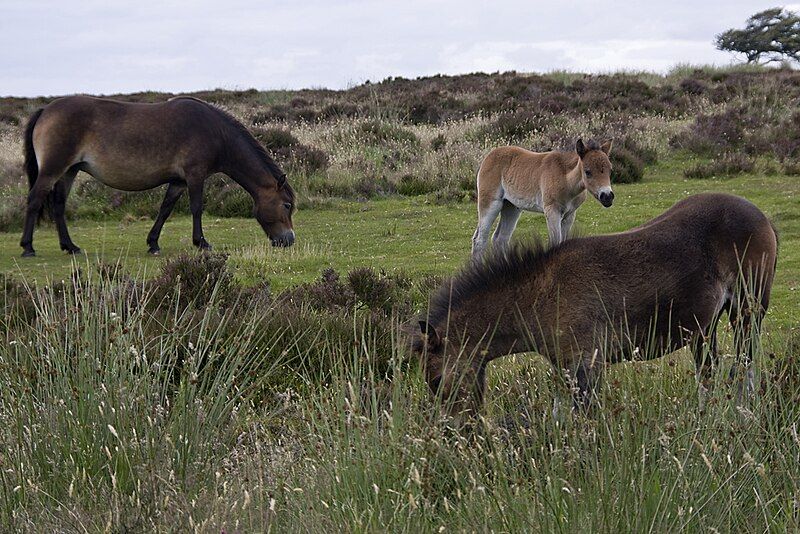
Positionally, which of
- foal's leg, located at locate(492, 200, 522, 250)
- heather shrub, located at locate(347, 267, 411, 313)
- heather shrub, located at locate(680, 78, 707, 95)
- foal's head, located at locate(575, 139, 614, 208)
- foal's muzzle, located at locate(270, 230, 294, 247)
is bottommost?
heather shrub, located at locate(347, 267, 411, 313)

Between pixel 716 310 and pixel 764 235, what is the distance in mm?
567

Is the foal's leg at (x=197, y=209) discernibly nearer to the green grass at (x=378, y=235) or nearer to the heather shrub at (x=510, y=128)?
the green grass at (x=378, y=235)

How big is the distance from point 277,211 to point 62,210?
3.06 meters

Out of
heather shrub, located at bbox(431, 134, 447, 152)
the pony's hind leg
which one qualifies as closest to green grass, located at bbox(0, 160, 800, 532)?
the pony's hind leg

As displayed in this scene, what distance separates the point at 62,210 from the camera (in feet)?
44.2

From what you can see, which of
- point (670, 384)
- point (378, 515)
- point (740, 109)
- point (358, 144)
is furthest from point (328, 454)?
point (740, 109)

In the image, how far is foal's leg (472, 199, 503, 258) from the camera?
1249cm

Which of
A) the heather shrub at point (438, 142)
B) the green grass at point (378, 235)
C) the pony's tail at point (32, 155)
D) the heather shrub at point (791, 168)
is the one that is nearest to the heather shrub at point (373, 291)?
the green grass at point (378, 235)

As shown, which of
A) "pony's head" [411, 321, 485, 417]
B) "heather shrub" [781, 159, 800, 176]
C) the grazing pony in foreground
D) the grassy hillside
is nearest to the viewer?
the grassy hillside

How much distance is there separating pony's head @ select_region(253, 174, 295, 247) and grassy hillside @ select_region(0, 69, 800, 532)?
0.28 meters

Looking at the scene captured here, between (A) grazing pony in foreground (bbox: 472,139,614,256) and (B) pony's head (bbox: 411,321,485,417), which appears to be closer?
(B) pony's head (bbox: 411,321,485,417)

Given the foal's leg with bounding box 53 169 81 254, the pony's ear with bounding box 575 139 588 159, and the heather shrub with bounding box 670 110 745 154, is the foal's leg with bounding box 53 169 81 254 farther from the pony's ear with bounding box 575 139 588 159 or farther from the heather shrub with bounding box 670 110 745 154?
the heather shrub with bounding box 670 110 745 154

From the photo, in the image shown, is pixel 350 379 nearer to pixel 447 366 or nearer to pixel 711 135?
pixel 447 366

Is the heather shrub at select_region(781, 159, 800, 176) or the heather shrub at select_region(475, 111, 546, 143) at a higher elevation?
the heather shrub at select_region(475, 111, 546, 143)
